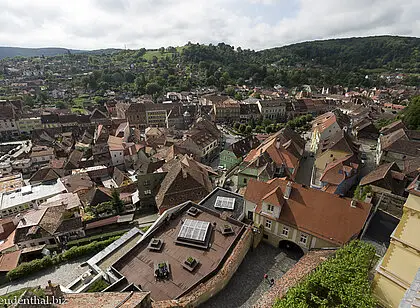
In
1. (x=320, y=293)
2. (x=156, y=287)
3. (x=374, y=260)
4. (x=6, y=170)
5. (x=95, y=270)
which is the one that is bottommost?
(x=6, y=170)

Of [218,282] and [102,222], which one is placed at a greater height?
[218,282]

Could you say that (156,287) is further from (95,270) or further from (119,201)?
(119,201)

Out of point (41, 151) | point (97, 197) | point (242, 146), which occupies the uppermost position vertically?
point (242, 146)

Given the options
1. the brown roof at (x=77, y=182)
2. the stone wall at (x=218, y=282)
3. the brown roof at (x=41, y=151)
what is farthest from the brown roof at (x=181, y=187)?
the brown roof at (x=41, y=151)

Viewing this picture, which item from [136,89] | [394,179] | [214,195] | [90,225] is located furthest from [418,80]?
[90,225]

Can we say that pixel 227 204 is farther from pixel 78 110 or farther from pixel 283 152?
pixel 78 110

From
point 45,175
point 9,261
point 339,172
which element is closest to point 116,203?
point 9,261

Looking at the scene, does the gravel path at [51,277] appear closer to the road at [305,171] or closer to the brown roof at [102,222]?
the brown roof at [102,222]
